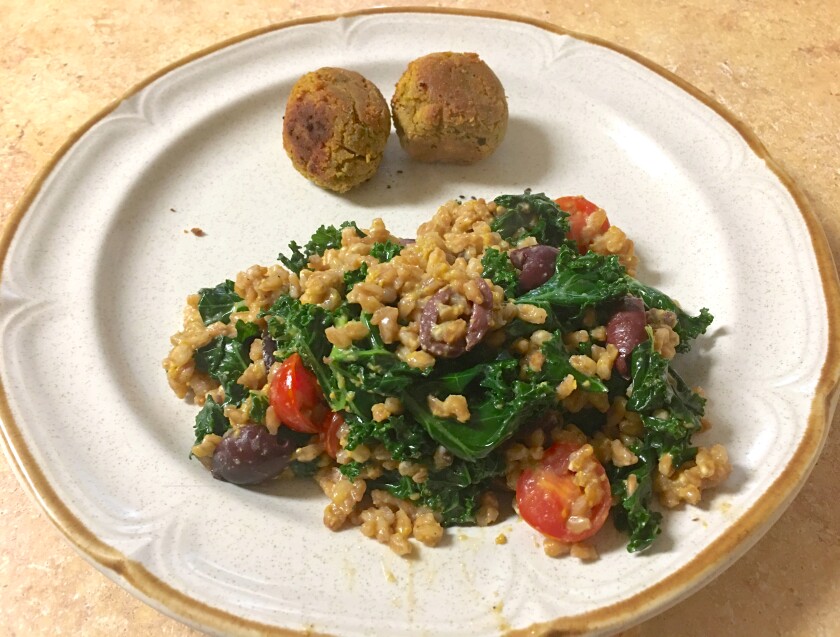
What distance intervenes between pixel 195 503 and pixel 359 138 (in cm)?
130

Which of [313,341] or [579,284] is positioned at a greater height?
[579,284]

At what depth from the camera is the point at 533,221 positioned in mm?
2182

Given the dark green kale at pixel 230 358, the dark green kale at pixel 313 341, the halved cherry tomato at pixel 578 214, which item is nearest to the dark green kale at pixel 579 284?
the halved cherry tomato at pixel 578 214

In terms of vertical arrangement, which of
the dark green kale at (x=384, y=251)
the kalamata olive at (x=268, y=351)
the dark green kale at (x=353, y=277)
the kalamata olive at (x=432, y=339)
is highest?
the kalamata olive at (x=432, y=339)

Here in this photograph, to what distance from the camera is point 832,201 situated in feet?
8.75

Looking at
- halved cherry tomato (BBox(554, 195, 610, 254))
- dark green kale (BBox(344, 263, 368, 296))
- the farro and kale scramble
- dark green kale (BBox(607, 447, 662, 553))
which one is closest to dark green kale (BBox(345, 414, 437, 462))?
the farro and kale scramble

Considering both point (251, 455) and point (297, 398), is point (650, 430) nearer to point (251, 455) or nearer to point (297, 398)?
point (297, 398)

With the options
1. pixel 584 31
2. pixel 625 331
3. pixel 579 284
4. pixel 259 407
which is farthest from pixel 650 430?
pixel 584 31

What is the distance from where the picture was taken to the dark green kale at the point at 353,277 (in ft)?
5.90

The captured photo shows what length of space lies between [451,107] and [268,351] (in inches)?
43.9

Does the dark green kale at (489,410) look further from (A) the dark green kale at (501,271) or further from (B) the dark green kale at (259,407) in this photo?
(B) the dark green kale at (259,407)

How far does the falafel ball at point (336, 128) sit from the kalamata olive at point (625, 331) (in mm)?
1075

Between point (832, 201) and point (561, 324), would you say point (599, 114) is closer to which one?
point (832, 201)

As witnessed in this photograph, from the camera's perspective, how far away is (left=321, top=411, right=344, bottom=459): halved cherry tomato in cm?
175
